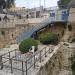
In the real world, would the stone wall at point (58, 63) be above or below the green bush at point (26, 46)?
below

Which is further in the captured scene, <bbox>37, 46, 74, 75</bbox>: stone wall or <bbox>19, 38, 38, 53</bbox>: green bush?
<bbox>19, 38, 38, 53</bbox>: green bush

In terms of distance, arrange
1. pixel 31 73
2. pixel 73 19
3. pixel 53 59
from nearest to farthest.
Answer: pixel 31 73, pixel 53 59, pixel 73 19

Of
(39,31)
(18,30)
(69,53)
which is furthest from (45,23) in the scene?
(69,53)

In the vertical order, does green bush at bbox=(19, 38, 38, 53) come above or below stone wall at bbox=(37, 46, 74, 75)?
above

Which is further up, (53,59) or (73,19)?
(73,19)

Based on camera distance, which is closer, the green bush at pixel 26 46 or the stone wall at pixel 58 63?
the stone wall at pixel 58 63

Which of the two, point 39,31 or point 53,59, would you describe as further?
point 39,31

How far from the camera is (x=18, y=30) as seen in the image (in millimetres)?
29000

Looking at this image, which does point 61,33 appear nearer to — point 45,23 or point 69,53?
point 45,23

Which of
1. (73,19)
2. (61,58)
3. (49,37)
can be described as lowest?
(61,58)

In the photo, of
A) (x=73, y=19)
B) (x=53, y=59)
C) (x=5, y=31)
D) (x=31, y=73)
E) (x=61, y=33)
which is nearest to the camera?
(x=31, y=73)

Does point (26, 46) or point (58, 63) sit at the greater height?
point (26, 46)

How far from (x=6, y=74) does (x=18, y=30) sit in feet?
56.3

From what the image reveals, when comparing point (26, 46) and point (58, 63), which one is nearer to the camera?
point (58, 63)
